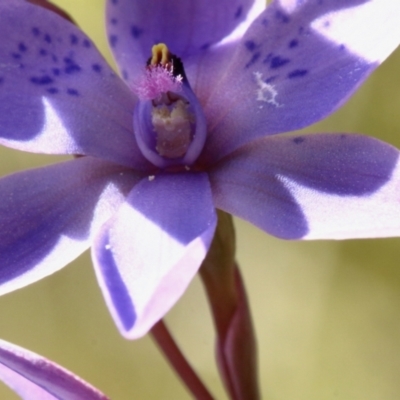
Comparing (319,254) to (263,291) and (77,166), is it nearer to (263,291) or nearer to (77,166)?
(263,291)

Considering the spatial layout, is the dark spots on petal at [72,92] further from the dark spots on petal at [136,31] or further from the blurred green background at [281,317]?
the blurred green background at [281,317]

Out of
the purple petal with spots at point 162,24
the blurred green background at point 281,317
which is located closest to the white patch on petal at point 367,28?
the purple petal with spots at point 162,24

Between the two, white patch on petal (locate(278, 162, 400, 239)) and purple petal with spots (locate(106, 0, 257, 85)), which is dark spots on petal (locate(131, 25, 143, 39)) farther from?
white patch on petal (locate(278, 162, 400, 239))

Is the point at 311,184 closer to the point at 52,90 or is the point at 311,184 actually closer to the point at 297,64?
the point at 297,64

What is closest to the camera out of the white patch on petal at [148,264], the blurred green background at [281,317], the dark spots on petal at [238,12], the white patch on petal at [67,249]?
the white patch on petal at [148,264]

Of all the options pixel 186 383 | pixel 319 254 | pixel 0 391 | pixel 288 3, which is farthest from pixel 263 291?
pixel 288 3
